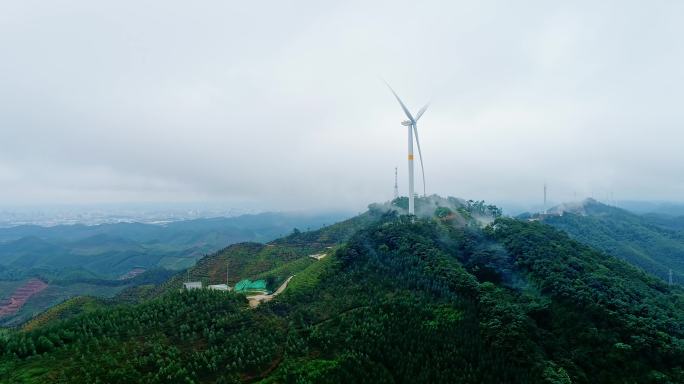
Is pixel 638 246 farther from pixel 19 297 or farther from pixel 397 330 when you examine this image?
pixel 19 297

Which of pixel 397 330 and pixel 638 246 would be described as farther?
pixel 638 246

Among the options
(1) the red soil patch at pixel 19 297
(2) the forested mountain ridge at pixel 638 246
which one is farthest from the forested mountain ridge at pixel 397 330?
(1) the red soil patch at pixel 19 297

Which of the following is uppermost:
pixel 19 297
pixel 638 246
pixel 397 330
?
pixel 397 330

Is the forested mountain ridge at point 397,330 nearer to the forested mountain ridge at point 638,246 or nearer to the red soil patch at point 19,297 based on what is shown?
the forested mountain ridge at point 638,246

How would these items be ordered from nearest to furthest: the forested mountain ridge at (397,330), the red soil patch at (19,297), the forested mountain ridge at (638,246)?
1. the forested mountain ridge at (397,330)
2. the forested mountain ridge at (638,246)
3. the red soil patch at (19,297)

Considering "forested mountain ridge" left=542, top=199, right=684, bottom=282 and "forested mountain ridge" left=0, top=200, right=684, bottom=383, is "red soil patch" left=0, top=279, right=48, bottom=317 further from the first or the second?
"forested mountain ridge" left=542, top=199, right=684, bottom=282

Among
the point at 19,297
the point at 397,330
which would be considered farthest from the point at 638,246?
the point at 19,297

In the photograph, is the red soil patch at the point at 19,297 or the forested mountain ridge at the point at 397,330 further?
the red soil patch at the point at 19,297
